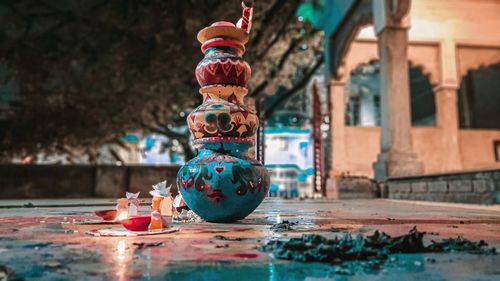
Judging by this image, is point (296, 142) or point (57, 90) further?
point (296, 142)

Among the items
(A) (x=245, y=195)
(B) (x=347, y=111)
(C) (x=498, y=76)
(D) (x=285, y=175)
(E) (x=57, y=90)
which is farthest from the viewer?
(D) (x=285, y=175)

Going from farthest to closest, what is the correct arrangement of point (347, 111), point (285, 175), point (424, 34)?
1. point (285, 175)
2. point (347, 111)
3. point (424, 34)

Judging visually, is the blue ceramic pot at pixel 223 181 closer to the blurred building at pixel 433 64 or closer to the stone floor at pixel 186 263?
the stone floor at pixel 186 263

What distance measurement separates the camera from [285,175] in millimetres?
25609

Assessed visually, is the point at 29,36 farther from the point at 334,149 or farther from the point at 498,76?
the point at 498,76

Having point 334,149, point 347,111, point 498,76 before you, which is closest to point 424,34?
point 334,149

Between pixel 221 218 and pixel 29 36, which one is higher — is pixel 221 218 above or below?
below

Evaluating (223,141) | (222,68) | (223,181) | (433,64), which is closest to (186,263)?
(223,181)

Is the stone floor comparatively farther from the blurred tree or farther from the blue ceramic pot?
the blurred tree

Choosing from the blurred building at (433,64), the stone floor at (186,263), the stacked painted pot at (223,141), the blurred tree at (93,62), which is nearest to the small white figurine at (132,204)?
the stacked painted pot at (223,141)

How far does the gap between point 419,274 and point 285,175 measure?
24574mm

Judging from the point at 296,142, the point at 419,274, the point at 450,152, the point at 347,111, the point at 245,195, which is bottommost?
the point at 419,274

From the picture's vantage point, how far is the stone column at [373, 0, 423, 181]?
8.52 meters

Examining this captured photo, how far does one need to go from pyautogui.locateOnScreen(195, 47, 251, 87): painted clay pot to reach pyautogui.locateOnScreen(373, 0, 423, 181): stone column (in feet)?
21.5
